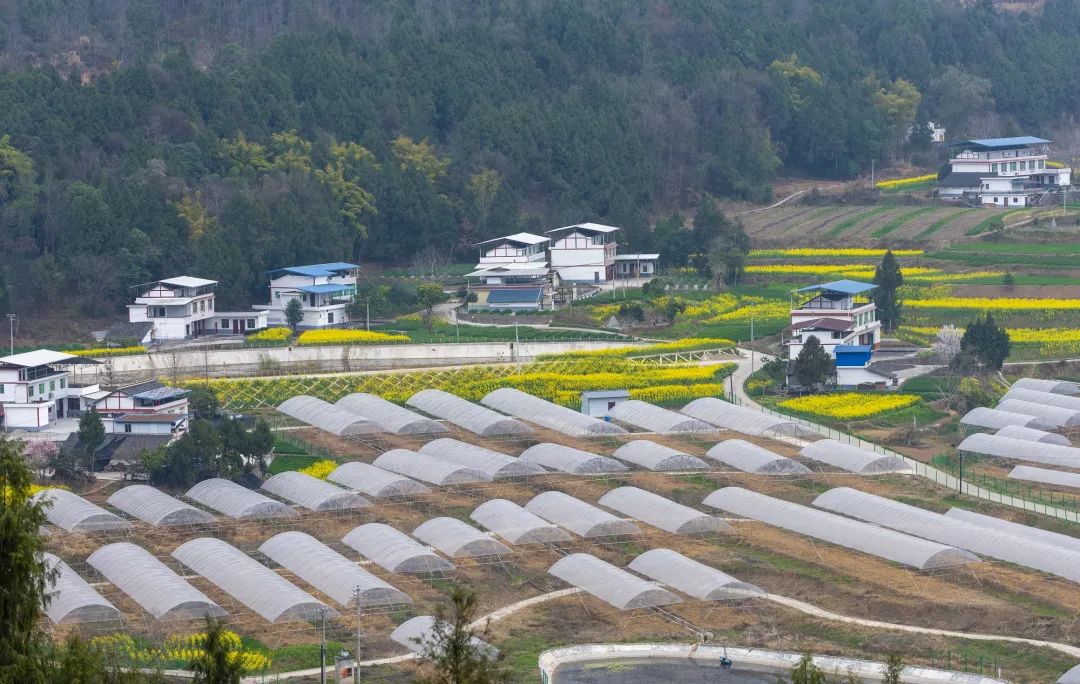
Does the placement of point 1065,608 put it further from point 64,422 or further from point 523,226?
point 523,226

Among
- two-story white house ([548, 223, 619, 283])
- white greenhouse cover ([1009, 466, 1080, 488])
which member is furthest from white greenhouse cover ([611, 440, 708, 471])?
two-story white house ([548, 223, 619, 283])

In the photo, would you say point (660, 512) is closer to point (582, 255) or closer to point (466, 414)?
point (466, 414)

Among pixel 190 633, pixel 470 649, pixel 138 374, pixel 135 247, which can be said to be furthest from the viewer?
pixel 135 247

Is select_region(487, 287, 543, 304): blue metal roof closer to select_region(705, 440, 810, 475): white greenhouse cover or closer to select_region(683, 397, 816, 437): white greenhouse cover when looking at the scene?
select_region(683, 397, 816, 437): white greenhouse cover

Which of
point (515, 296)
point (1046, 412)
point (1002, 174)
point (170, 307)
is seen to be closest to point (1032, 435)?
point (1046, 412)

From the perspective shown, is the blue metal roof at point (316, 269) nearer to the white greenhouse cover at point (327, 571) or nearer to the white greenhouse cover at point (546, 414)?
the white greenhouse cover at point (546, 414)

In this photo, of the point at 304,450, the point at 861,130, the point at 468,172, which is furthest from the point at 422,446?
the point at 861,130
